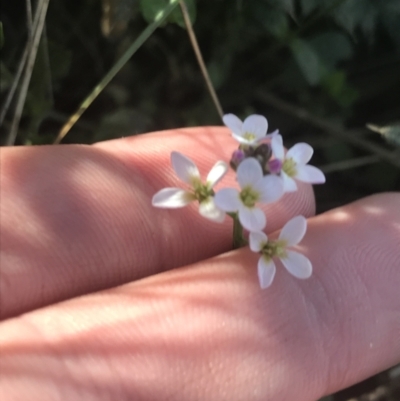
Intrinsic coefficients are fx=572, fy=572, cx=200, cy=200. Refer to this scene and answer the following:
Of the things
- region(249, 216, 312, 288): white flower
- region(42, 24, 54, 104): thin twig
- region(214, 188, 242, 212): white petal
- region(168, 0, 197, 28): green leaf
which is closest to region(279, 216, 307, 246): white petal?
region(249, 216, 312, 288): white flower

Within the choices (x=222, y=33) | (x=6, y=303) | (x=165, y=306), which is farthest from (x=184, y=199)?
(x=222, y=33)

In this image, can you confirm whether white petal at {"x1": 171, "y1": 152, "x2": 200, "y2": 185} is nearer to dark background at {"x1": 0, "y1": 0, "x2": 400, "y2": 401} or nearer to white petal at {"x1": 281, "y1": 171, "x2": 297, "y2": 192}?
white petal at {"x1": 281, "y1": 171, "x2": 297, "y2": 192}

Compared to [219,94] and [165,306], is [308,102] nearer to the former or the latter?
[219,94]

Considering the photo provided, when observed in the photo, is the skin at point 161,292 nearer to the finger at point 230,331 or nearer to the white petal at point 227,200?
the finger at point 230,331

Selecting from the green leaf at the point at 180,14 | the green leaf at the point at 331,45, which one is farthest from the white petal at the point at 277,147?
the green leaf at the point at 331,45

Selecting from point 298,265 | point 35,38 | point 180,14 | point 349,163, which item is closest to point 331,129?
point 349,163

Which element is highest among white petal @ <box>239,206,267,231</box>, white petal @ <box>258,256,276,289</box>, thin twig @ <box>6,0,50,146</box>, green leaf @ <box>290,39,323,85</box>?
thin twig @ <box>6,0,50,146</box>

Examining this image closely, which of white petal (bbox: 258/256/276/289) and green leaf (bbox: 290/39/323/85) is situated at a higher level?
green leaf (bbox: 290/39/323/85)
